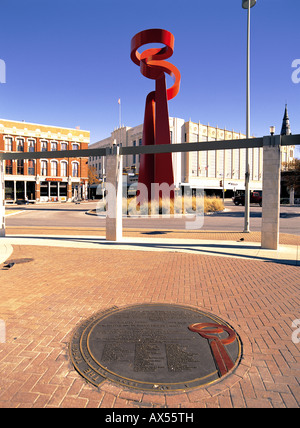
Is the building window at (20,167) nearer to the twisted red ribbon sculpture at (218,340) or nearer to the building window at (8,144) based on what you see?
the building window at (8,144)

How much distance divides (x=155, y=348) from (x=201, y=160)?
198ft

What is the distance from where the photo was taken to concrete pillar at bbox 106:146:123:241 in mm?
11586

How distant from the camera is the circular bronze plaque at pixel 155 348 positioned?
10.0 ft

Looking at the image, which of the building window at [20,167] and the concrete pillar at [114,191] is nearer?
the concrete pillar at [114,191]

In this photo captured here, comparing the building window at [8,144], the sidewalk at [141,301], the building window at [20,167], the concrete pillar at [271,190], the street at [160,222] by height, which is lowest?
the sidewalk at [141,301]

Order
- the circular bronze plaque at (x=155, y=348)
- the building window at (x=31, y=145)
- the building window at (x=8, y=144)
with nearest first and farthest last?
the circular bronze plaque at (x=155, y=348), the building window at (x=8, y=144), the building window at (x=31, y=145)

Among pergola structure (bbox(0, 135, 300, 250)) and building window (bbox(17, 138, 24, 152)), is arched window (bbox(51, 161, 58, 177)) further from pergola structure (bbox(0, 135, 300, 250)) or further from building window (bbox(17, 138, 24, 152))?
pergola structure (bbox(0, 135, 300, 250))

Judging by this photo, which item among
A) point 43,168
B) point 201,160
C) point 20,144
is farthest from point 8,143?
point 201,160

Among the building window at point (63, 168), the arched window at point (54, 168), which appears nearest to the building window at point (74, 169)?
the building window at point (63, 168)

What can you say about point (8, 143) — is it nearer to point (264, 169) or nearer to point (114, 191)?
point (114, 191)

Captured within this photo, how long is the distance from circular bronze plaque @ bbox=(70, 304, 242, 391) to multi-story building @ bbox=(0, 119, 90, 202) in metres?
55.5

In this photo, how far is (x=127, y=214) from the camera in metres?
25.8

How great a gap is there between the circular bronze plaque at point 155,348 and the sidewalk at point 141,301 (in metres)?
0.12

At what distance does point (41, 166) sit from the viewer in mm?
57312
